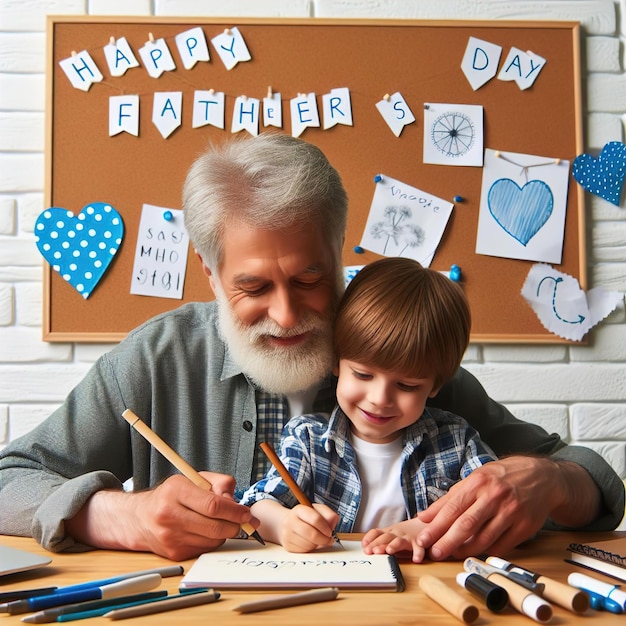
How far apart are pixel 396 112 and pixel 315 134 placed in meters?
0.26

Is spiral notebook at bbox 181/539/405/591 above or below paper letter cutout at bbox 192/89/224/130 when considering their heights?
below

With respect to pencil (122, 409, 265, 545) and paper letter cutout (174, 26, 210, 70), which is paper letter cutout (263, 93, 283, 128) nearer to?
paper letter cutout (174, 26, 210, 70)

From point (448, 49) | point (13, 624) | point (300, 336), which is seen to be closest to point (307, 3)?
point (448, 49)

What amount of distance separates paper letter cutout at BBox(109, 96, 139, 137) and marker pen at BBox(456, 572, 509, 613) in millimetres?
1988

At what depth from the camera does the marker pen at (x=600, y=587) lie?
70 cm

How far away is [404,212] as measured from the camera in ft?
7.97

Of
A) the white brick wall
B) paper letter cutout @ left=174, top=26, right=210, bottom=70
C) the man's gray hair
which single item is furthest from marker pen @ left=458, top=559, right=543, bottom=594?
paper letter cutout @ left=174, top=26, right=210, bottom=70

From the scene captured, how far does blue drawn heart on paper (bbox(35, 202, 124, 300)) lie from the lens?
238 centimetres

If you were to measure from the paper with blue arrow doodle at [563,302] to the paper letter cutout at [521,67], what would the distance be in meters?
0.58

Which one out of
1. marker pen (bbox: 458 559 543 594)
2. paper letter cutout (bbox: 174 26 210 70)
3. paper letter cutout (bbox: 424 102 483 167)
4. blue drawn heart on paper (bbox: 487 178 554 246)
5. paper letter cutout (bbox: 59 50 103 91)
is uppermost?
paper letter cutout (bbox: 174 26 210 70)

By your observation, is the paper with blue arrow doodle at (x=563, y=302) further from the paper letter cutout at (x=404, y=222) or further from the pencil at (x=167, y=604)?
the pencil at (x=167, y=604)

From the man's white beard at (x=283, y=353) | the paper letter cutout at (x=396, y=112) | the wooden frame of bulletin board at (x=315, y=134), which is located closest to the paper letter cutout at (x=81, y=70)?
the wooden frame of bulletin board at (x=315, y=134)

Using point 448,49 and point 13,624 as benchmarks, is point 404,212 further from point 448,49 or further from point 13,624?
point 13,624

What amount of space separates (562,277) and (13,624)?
82.4 inches
